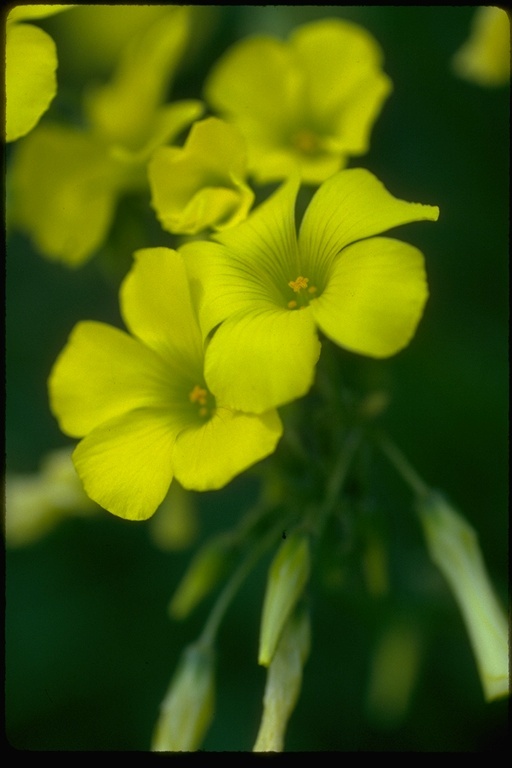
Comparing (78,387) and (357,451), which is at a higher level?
(78,387)

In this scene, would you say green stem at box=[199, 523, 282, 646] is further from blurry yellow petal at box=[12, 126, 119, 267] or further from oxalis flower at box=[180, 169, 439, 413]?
blurry yellow petal at box=[12, 126, 119, 267]

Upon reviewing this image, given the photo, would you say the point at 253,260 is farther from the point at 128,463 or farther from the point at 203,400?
the point at 128,463

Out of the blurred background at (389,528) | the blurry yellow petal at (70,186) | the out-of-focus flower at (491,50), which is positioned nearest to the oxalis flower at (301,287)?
the blurry yellow petal at (70,186)

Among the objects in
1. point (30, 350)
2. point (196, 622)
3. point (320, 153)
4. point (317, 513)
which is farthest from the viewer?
point (30, 350)

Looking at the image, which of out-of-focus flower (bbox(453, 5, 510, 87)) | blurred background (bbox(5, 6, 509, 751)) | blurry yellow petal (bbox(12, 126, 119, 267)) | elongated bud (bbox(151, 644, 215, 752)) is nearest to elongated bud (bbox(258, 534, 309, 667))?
elongated bud (bbox(151, 644, 215, 752))

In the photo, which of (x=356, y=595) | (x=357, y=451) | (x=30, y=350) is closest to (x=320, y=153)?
(x=357, y=451)

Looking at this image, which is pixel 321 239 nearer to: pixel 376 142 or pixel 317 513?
pixel 317 513

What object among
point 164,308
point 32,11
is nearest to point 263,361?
point 164,308
